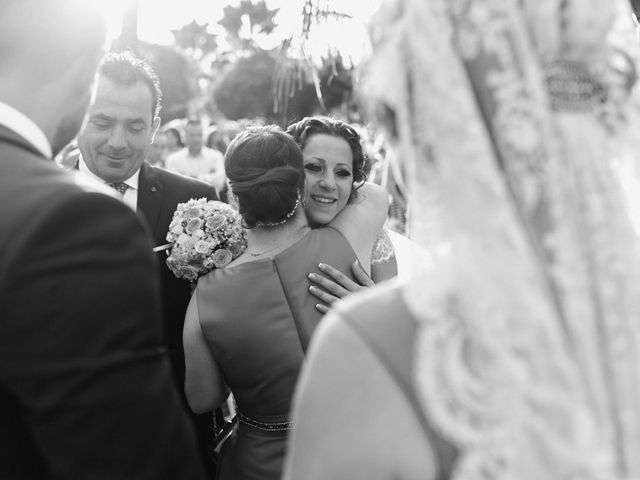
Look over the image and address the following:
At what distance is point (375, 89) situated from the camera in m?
1.06

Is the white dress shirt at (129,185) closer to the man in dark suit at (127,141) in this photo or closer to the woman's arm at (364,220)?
the man in dark suit at (127,141)

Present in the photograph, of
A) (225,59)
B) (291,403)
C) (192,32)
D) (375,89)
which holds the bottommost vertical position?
(291,403)

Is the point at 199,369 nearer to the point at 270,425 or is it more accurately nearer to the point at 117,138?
the point at 270,425

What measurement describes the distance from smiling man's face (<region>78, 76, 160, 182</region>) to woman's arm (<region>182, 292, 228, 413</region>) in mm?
1117

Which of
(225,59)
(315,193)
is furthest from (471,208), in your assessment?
(225,59)

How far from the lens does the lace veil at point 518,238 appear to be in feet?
3.12

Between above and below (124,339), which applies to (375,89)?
above

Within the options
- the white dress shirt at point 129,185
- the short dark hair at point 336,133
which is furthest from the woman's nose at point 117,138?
the short dark hair at point 336,133

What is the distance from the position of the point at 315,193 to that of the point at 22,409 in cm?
223

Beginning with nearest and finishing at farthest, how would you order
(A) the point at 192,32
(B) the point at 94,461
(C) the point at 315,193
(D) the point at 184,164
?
(B) the point at 94,461, (C) the point at 315,193, (D) the point at 184,164, (A) the point at 192,32

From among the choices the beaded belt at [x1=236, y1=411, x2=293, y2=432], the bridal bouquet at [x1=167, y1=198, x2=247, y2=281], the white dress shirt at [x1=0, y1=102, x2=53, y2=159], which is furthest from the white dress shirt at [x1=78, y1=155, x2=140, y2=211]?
the white dress shirt at [x1=0, y1=102, x2=53, y2=159]

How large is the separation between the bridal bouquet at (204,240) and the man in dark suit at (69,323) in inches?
52.9

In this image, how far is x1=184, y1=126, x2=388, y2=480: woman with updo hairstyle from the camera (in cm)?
268

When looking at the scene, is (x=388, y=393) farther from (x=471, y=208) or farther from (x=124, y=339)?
(x=124, y=339)
